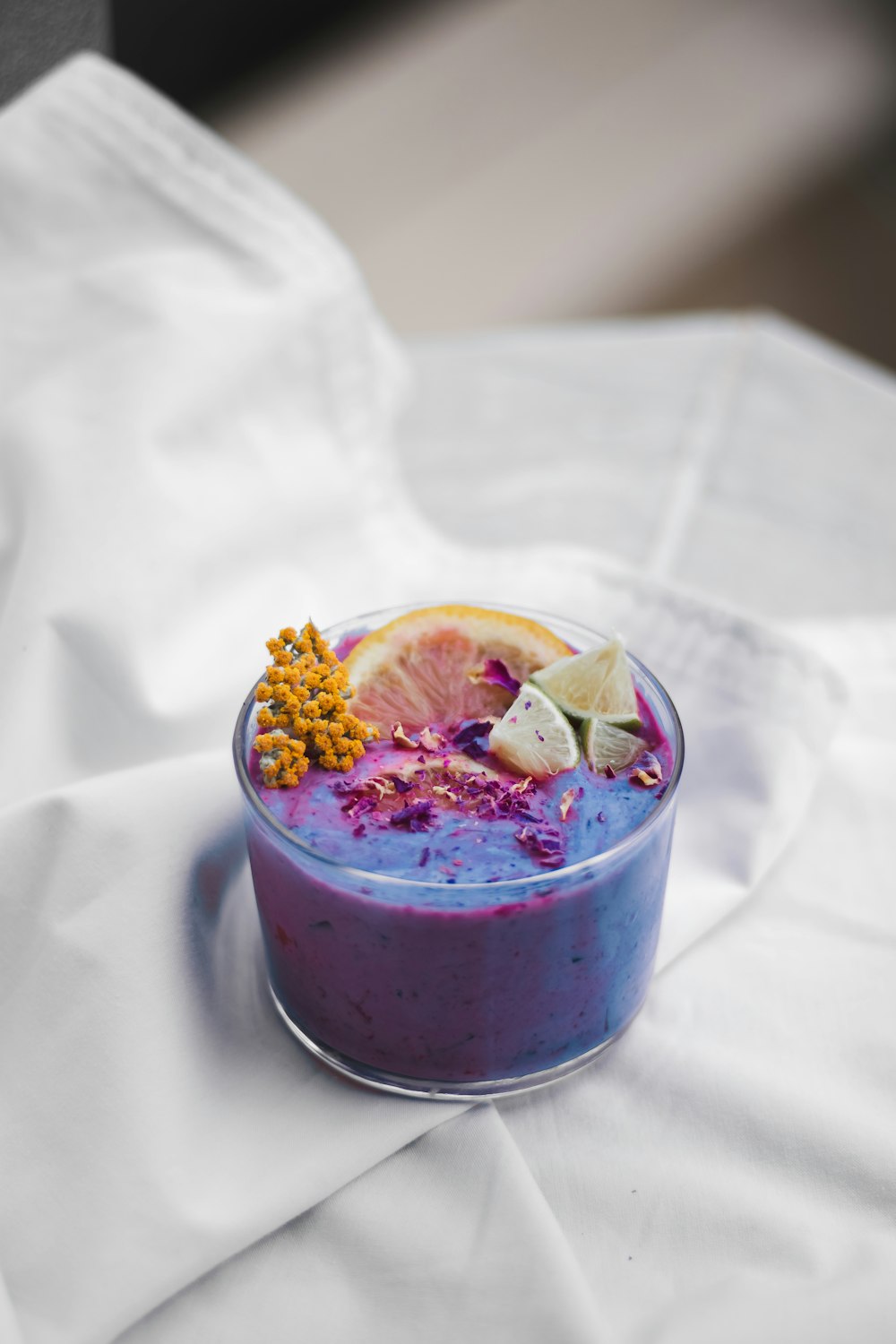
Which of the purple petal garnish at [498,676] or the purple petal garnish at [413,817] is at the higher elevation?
the purple petal garnish at [413,817]

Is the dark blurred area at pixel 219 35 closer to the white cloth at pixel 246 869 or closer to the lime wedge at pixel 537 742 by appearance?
the white cloth at pixel 246 869

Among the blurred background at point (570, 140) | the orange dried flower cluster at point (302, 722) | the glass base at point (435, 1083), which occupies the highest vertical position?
the orange dried flower cluster at point (302, 722)

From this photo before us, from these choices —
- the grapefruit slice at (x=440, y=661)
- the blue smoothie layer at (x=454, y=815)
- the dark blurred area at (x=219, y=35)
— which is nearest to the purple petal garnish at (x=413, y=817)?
the blue smoothie layer at (x=454, y=815)

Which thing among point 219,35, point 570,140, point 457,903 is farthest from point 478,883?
point 570,140

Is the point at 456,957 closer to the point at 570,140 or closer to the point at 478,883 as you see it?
the point at 478,883

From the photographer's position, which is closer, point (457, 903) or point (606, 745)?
point (457, 903)
